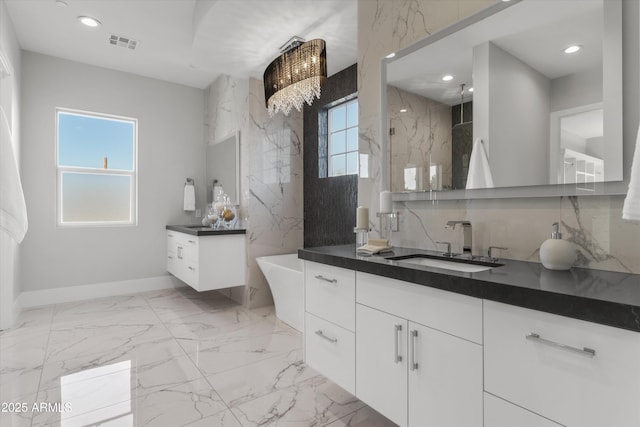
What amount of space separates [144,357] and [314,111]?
9.71ft

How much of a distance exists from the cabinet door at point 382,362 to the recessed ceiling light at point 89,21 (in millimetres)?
3563

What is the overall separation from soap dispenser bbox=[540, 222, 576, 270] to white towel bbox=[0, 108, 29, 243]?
2.86 m

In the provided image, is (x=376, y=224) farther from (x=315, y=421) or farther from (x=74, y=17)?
(x=74, y=17)

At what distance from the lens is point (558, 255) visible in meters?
1.28

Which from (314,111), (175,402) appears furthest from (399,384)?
(314,111)

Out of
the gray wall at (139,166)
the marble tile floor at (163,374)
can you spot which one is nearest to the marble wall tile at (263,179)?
the marble tile floor at (163,374)

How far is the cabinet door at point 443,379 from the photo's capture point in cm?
117

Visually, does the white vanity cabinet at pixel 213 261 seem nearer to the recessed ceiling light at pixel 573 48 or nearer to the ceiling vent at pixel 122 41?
the ceiling vent at pixel 122 41

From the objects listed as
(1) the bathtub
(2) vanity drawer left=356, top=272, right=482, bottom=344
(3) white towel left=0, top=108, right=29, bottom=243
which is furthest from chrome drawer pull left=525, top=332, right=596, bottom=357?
(3) white towel left=0, top=108, right=29, bottom=243

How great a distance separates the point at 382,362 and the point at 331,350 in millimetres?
378

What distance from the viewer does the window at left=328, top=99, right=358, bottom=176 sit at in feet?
11.6

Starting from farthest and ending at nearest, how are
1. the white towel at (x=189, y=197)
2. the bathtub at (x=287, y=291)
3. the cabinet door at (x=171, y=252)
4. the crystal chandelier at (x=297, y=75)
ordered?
the white towel at (x=189, y=197), the cabinet door at (x=171, y=252), the bathtub at (x=287, y=291), the crystal chandelier at (x=297, y=75)

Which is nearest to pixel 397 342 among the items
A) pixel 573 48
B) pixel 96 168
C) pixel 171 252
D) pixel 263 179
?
pixel 573 48

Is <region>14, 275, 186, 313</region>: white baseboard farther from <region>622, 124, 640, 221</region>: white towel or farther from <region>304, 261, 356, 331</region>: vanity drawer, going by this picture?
<region>622, 124, 640, 221</region>: white towel
